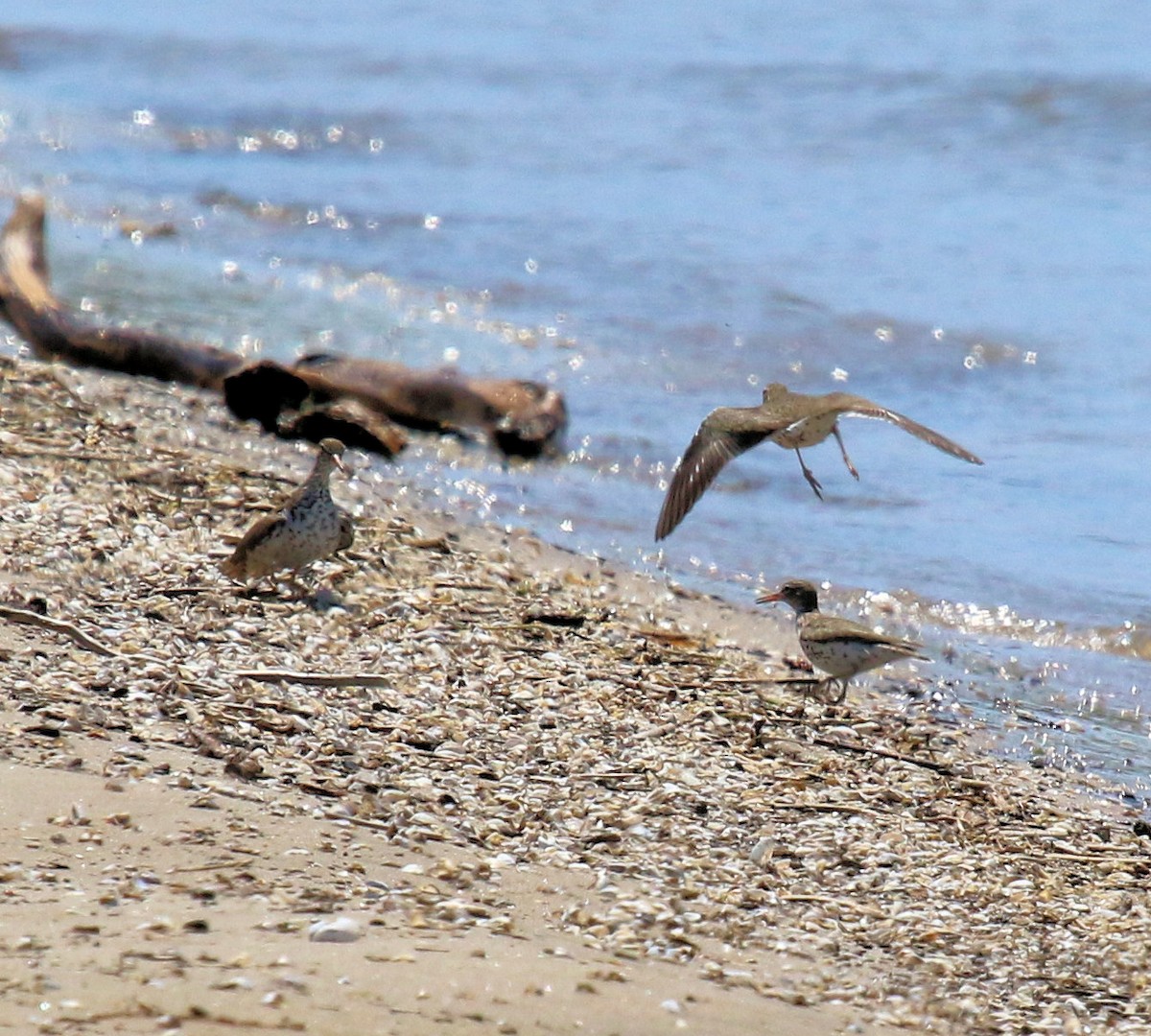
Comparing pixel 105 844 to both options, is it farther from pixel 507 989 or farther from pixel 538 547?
pixel 538 547

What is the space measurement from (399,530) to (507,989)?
3.98 m

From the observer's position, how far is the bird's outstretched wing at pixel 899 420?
20.1ft

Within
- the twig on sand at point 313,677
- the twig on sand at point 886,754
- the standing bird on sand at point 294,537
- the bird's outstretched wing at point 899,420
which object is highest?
the bird's outstretched wing at point 899,420

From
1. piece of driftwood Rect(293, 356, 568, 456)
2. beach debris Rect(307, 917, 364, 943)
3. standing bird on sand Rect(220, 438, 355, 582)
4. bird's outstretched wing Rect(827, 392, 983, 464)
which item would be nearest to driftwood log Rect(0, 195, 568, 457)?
piece of driftwood Rect(293, 356, 568, 456)

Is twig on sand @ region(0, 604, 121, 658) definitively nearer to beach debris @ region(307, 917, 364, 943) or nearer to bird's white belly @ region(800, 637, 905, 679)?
beach debris @ region(307, 917, 364, 943)

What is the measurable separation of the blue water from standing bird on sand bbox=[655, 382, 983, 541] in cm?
117

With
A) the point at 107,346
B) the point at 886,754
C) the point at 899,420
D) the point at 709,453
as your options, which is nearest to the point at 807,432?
the point at 709,453

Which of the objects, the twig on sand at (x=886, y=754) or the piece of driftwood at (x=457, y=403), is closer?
the twig on sand at (x=886, y=754)

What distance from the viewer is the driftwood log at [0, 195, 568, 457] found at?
369 inches

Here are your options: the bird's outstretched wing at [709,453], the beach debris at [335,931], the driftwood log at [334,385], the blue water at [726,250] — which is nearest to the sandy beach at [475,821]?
the beach debris at [335,931]

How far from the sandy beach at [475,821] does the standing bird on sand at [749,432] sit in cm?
60

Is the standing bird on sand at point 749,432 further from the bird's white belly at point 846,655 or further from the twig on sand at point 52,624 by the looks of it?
the twig on sand at point 52,624

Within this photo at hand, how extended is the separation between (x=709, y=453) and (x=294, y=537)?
1.51 metres

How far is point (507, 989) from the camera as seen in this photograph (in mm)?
3725
